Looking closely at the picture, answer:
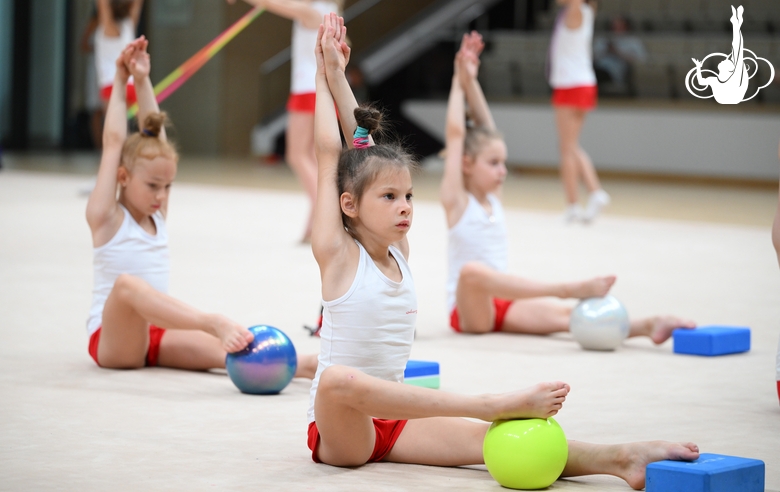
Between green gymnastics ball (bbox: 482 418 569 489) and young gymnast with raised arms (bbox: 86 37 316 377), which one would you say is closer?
green gymnastics ball (bbox: 482 418 569 489)

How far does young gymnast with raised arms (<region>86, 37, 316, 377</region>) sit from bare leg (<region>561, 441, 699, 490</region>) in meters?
1.25

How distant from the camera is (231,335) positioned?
3.26 metres

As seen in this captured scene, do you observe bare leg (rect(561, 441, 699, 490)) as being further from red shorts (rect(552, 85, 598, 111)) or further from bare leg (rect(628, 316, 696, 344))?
red shorts (rect(552, 85, 598, 111))

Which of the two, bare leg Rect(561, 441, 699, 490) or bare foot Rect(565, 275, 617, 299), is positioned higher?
bare foot Rect(565, 275, 617, 299)

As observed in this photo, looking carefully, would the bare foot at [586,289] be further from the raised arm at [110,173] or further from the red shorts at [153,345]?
the raised arm at [110,173]

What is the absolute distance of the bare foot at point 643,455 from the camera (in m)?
2.30

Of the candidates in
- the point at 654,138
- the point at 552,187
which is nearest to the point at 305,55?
the point at 552,187

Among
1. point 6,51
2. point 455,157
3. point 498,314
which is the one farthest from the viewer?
point 6,51

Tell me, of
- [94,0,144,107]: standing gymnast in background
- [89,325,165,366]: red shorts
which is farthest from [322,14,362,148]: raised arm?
[94,0,144,107]: standing gymnast in background

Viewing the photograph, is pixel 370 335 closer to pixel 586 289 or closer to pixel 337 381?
pixel 337 381

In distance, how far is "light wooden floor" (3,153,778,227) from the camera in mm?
9875

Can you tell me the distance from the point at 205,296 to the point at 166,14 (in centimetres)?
1295

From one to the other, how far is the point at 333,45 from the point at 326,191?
16.3 inches

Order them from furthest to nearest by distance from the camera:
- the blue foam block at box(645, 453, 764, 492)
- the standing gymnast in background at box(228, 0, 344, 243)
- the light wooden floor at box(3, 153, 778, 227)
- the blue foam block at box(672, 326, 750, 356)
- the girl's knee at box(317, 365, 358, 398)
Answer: the light wooden floor at box(3, 153, 778, 227) < the standing gymnast in background at box(228, 0, 344, 243) < the blue foam block at box(672, 326, 750, 356) < the girl's knee at box(317, 365, 358, 398) < the blue foam block at box(645, 453, 764, 492)
